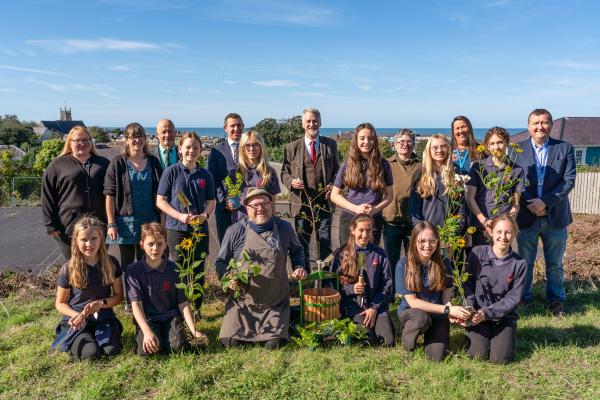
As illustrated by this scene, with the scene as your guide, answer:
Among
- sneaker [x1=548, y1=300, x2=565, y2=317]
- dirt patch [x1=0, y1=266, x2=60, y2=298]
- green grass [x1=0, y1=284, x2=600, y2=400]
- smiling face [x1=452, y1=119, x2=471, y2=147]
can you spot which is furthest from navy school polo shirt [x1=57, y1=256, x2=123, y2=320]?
sneaker [x1=548, y1=300, x2=565, y2=317]

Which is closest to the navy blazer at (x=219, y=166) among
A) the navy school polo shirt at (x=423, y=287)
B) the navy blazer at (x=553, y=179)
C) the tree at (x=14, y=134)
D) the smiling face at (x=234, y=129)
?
the smiling face at (x=234, y=129)

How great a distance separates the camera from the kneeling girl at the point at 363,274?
466cm

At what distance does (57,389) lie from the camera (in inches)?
145

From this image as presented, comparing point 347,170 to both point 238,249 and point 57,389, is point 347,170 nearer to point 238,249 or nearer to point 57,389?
point 238,249

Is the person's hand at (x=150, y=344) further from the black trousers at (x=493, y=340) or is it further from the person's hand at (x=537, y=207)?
the person's hand at (x=537, y=207)

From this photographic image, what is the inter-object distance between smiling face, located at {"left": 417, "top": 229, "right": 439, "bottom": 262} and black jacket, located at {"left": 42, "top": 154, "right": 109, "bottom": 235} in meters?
3.41

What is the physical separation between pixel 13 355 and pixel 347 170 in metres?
3.67

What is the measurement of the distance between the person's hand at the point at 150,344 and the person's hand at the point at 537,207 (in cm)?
404

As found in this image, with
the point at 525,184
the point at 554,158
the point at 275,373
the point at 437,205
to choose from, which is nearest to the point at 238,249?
the point at 275,373

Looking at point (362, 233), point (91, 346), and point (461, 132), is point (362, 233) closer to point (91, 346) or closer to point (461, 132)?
point (461, 132)

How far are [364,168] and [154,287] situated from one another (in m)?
2.48

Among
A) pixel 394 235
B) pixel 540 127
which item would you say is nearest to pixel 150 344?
pixel 394 235

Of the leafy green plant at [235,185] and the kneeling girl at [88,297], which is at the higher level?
the leafy green plant at [235,185]

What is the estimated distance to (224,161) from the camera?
18.3 ft
